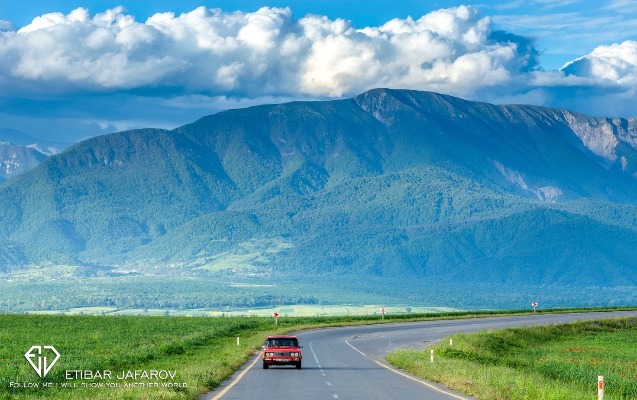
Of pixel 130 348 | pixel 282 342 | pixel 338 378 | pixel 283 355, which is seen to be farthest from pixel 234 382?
pixel 130 348

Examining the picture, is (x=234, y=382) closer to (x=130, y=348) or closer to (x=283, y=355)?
(x=283, y=355)

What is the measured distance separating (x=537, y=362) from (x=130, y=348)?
24621 mm

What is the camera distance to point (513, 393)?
128 feet

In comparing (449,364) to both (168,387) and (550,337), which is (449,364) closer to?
(168,387)

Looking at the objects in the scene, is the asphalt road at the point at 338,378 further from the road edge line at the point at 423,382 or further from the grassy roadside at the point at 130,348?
the grassy roadside at the point at 130,348

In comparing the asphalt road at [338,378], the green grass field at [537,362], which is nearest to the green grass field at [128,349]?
the asphalt road at [338,378]

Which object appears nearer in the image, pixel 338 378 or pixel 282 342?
pixel 338 378

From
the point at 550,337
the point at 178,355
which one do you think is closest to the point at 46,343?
the point at 178,355

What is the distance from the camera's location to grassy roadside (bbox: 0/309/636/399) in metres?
39.8

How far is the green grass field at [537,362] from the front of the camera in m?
41.3

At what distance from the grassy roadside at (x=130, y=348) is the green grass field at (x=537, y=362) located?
1048 cm

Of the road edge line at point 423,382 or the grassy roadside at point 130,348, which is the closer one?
the grassy roadside at point 130,348

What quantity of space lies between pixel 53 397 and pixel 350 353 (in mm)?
35234

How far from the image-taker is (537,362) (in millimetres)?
61719
